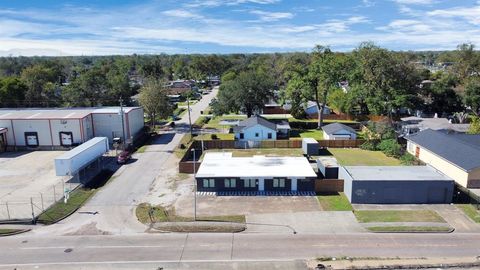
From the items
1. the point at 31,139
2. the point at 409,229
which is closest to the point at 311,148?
the point at 409,229

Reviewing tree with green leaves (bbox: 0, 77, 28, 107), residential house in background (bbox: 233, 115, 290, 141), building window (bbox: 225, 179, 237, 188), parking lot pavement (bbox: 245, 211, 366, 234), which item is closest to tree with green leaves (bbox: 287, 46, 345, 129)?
residential house in background (bbox: 233, 115, 290, 141)

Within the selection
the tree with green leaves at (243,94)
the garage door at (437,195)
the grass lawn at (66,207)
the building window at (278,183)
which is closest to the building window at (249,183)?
the building window at (278,183)

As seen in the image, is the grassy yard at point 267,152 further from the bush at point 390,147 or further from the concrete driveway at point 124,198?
the bush at point 390,147

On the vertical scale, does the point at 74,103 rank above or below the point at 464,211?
above

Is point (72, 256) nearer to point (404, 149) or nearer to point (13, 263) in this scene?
point (13, 263)

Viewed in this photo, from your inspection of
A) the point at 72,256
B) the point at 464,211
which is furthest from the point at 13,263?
the point at 464,211
